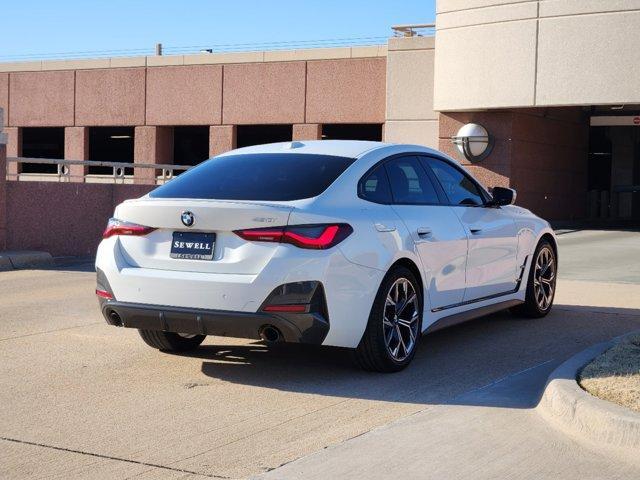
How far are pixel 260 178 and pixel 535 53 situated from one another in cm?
1868

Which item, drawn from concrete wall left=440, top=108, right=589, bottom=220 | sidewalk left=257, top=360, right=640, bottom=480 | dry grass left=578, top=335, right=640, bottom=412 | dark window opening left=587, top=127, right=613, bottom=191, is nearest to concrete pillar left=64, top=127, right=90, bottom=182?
concrete wall left=440, top=108, right=589, bottom=220

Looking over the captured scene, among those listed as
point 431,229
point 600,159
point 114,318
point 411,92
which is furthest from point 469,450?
point 600,159

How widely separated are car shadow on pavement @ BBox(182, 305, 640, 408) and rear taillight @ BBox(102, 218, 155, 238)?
3.50ft

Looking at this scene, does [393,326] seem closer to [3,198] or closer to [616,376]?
[616,376]

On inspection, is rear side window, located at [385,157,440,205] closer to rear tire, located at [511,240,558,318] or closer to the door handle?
the door handle

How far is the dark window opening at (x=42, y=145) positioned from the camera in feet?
124

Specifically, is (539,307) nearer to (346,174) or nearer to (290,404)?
(346,174)

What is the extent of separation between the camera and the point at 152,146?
3350 cm

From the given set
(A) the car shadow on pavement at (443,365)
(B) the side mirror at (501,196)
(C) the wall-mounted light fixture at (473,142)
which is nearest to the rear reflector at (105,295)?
(A) the car shadow on pavement at (443,365)

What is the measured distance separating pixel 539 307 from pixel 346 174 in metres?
3.34

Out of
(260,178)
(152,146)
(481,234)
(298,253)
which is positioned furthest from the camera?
(152,146)

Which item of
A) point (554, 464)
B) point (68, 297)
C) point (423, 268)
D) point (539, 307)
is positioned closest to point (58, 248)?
point (68, 297)

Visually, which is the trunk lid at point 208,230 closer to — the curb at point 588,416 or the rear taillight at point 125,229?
the rear taillight at point 125,229

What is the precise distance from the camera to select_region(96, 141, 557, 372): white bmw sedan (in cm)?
646
